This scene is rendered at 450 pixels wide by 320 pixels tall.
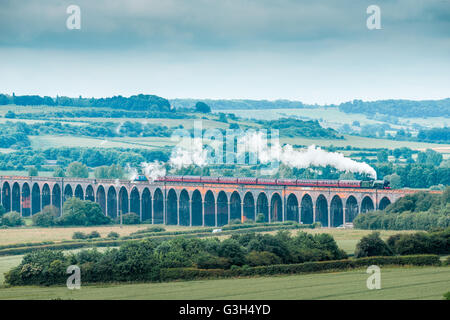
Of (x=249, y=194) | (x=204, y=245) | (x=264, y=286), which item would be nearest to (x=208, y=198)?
(x=249, y=194)

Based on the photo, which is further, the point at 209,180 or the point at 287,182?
the point at 209,180

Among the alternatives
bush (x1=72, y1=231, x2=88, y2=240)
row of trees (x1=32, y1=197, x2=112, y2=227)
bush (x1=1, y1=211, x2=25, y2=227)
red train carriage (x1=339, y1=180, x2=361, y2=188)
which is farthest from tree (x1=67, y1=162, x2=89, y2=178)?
red train carriage (x1=339, y1=180, x2=361, y2=188)

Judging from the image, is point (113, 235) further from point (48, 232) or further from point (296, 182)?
point (296, 182)

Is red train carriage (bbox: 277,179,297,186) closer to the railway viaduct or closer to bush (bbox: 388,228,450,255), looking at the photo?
the railway viaduct

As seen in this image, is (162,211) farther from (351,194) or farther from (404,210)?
(404,210)

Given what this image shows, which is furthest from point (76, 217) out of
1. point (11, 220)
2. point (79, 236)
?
point (79, 236)

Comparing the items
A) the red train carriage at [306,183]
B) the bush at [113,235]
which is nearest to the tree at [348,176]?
the red train carriage at [306,183]
